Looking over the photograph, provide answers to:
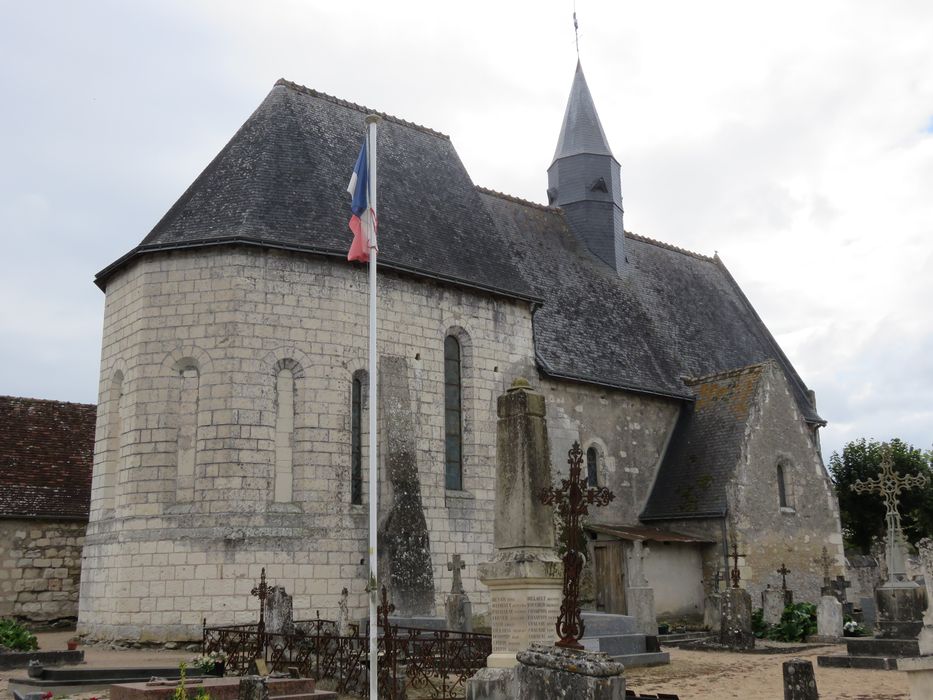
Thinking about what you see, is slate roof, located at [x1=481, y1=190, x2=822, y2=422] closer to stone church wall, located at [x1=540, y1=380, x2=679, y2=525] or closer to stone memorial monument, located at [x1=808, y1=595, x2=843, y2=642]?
stone church wall, located at [x1=540, y1=380, x2=679, y2=525]

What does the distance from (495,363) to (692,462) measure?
6876 millimetres

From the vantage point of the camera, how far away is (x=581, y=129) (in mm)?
29562

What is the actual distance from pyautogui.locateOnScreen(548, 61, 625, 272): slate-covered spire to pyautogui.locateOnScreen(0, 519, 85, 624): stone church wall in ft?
54.1

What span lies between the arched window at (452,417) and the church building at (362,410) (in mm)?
52

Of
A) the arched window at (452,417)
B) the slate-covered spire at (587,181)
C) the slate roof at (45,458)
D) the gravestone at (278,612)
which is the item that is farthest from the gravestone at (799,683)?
the slate-covered spire at (587,181)

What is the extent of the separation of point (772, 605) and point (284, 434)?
41.8ft

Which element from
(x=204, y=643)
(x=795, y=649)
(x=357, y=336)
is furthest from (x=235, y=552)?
(x=795, y=649)

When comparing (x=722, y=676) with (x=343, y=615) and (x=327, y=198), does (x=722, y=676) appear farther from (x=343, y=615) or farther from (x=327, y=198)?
(x=327, y=198)

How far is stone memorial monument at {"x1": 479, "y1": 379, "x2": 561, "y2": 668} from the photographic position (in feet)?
29.8

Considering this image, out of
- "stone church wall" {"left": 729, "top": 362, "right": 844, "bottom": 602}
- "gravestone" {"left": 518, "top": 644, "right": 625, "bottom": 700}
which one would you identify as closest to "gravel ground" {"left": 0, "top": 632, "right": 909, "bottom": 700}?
"gravestone" {"left": 518, "top": 644, "right": 625, "bottom": 700}

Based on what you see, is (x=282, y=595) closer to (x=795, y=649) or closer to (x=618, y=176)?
(x=795, y=649)

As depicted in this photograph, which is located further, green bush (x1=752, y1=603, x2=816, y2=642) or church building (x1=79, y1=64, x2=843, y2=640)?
green bush (x1=752, y1=603, x2=816, y2=642)

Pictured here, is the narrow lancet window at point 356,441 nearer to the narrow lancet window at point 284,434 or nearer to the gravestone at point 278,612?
the narrow lancet window at point 284,434

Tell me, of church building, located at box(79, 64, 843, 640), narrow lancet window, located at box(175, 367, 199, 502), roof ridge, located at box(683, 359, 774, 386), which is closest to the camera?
church building, located at box(79, 64, 843, 640)
